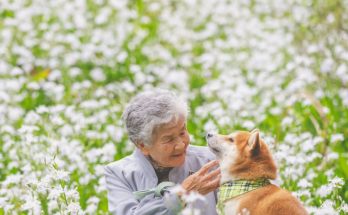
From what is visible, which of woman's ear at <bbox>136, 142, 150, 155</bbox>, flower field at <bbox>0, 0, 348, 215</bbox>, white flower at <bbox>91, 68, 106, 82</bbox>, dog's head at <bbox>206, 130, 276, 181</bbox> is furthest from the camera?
white flower at <bbox>91, 68, 106, 82</bbox>

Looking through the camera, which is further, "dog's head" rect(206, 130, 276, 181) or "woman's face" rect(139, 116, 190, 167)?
"woman's face" rect(139, 116, 190, 167)

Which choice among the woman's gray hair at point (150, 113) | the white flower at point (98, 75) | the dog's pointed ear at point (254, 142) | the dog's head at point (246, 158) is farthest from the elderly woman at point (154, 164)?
the white flower at point (98, 75)

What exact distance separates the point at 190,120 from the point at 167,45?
9.06 feet

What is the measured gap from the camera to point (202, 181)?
3893 mm

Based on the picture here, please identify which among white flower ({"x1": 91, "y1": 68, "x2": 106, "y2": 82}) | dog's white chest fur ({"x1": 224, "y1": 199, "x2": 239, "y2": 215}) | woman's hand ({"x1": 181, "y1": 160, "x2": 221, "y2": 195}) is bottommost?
dog's white chest fur ({"x1": 224, "y1": 199, "x2": 239, "y2": 215})

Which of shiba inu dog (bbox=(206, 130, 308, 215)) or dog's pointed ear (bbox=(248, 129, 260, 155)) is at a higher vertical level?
dog's pointed ear (bbox=(248, 129, 260, 155))

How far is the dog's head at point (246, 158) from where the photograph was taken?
382cm

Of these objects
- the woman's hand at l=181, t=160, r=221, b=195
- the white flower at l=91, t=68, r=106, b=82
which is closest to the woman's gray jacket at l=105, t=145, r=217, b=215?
the woman's hand at l=181, t=160, r=221, b=195

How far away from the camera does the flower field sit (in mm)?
6020

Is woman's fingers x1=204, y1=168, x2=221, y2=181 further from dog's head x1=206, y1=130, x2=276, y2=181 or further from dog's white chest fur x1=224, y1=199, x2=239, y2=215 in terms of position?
dog's white chest fur x1=224, y1=199, x2=239, y2=215

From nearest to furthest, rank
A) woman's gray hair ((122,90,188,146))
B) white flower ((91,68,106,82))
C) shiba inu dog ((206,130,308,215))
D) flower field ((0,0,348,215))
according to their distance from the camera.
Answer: shiba inu dog ((206,130,308,215)) → woman's gray hair ((122,90,188,146)) → flower field ((0,0,348,215)) → white flower ((91,68,106,82))

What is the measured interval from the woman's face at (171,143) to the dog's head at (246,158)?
24 centimetres

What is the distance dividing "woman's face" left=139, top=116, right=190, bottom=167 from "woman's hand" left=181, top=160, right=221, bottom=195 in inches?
9.1

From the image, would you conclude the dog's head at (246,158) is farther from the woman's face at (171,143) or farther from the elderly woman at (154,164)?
the woman's face at (171,143)
